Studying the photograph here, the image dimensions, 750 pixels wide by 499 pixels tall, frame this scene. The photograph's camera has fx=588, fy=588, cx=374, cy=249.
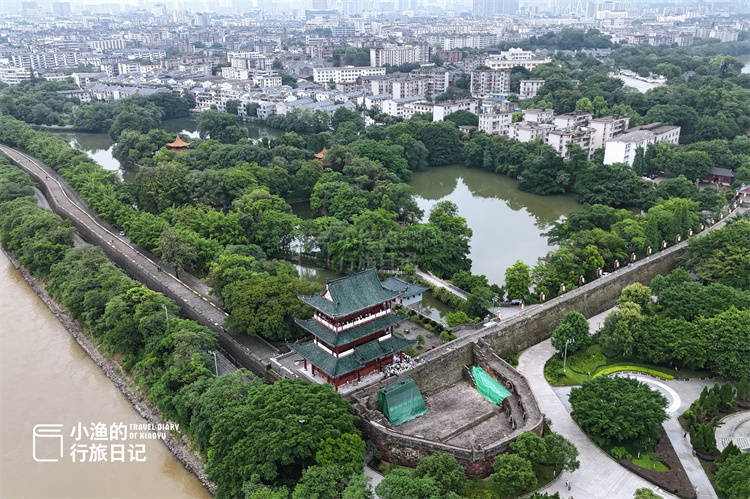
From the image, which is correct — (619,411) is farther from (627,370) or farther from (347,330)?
(347,330)

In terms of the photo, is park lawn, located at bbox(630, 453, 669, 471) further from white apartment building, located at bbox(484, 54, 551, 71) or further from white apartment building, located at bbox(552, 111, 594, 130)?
white apartment building, located at bbox(484, 54, 551, 71)

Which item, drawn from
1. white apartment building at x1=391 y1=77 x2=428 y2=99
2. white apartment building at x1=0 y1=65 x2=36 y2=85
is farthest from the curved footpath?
white apartment building at x1=0 y1=65 x2=36 y2=85

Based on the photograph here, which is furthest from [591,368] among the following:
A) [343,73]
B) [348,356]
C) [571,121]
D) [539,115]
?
[343,73]

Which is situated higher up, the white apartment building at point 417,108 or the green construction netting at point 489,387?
the white apartment building at point 417,108

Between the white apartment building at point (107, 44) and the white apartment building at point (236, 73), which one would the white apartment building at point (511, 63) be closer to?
the white apartment building at point (236, 73)

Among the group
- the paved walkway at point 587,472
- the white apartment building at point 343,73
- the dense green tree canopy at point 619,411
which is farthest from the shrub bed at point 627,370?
the white apartment building at point 343,73

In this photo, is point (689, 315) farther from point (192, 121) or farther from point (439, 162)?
point (192, 121)

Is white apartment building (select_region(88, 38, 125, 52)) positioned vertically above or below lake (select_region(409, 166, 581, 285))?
above
